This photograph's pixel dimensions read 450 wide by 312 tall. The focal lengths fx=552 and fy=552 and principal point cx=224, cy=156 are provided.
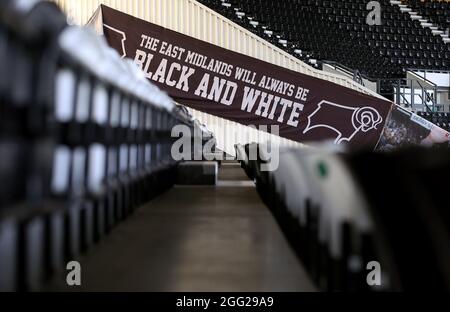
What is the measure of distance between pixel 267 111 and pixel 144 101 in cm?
618

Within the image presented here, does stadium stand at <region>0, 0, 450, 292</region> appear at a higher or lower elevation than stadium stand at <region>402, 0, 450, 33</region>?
lower

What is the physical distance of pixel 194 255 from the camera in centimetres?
186

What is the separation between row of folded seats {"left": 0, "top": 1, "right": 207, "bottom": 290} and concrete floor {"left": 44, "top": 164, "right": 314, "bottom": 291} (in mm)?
108

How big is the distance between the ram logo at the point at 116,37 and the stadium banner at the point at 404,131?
4.29 meters

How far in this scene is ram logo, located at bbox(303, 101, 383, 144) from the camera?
877cm

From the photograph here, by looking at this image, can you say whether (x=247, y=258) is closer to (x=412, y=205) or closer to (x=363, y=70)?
(x=412, y=205)

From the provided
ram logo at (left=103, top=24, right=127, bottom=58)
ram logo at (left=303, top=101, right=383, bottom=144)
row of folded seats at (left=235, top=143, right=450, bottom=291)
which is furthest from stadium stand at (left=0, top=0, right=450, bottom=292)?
ram logo at (left=303, top=101, right=383, bottom=144)

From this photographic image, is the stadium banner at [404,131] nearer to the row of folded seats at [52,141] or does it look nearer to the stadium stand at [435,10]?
the stadium stand at [435,10]

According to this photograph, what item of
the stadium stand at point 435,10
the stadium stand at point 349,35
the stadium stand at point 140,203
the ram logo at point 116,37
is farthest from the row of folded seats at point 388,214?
the stadium stand at point 435,10

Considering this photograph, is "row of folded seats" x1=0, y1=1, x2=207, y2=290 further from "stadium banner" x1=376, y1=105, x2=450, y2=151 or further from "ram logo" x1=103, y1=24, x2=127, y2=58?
"stadium banner" x1=376, y1=105, x2=450, y2=151

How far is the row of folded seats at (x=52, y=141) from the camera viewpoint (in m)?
1.16

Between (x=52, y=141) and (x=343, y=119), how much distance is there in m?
7.85

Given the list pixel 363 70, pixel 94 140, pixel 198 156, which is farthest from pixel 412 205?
pixel 363 70

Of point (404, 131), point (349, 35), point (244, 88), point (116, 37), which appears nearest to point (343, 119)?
point (404, 131)
